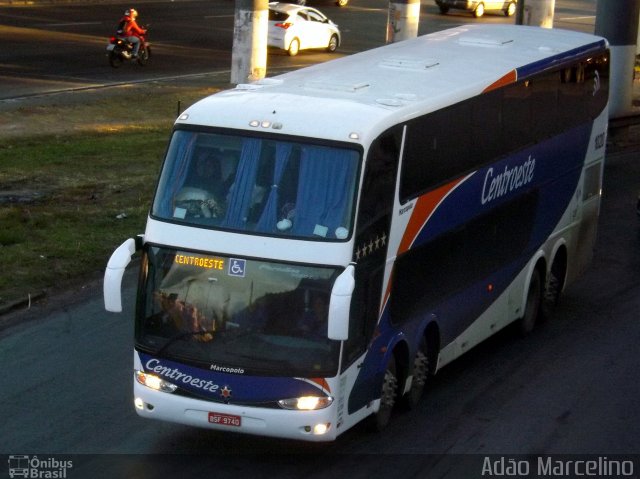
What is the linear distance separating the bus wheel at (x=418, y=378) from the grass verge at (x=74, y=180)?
5600 millimetres

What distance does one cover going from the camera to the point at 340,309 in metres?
9.99

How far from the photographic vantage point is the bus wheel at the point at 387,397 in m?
11.8

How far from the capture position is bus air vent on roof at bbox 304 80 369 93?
1202cm

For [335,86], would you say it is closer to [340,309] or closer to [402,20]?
[340,309]

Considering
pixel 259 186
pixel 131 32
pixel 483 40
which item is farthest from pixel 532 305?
pixel 131 32

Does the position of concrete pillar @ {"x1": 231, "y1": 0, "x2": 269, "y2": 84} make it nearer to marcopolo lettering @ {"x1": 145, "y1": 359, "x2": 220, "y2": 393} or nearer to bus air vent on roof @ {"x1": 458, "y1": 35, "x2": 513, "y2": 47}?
bus air vent on roof @ {"x1": 458, "y1": 35, "x2": 513, "y2": 47}

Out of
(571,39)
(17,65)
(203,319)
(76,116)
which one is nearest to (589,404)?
(203,319)

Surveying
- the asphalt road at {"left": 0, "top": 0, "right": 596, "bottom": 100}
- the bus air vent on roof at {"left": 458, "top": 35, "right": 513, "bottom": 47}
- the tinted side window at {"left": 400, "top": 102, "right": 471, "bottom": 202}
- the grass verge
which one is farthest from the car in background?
the tinted side window at {"left": 400, "top": 102, "right": 471, "bottom": 202}

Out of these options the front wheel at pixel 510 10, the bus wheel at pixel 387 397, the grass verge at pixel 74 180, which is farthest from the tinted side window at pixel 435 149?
the front wheel at pixel 510 10

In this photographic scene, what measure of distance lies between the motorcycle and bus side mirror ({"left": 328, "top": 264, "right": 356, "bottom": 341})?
26.1 m

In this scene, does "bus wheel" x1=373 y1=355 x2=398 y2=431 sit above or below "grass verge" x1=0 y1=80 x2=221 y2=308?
above

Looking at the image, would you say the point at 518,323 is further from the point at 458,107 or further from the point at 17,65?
the point at 17,65

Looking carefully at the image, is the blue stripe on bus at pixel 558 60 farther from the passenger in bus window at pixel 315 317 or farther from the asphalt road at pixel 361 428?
the passenger in bus window at pixel 315 317

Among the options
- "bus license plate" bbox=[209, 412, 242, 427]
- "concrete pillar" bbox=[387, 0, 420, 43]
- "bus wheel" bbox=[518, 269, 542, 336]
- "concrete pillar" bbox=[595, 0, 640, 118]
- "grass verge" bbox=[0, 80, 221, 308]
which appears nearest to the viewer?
"bus license plate" bbox=[209, 412, 242, 427]
